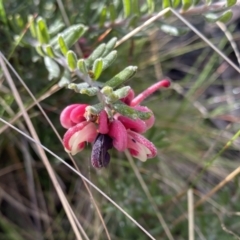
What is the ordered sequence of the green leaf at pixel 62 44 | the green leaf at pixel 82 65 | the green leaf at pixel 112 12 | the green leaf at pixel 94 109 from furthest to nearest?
the green leaf at pixel 112 12
the green leaf at pixel 62 44
the green leaf at pixel 82 65
the green leaf at pixel 94 109

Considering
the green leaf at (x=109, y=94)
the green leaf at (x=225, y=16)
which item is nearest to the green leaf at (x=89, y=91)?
the green leaf at (x=109, y=94)

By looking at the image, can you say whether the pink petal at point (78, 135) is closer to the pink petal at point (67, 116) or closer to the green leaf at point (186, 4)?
the pink petal at point (67, 116)

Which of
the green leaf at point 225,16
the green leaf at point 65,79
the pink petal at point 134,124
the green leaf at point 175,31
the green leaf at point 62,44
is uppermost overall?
the green leaf at point 62,44

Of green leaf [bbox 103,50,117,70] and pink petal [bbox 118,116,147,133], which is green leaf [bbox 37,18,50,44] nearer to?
green leaf [bbox 103,50,117,70]

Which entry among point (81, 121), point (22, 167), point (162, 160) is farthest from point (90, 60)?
point (162, 160)

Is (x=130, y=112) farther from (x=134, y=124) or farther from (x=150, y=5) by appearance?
(x=150, y=5)

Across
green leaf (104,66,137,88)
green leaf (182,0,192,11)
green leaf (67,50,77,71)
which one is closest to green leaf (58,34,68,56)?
green leaf (67,50,77,71)

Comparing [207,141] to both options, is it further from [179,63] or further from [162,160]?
[179,63]
